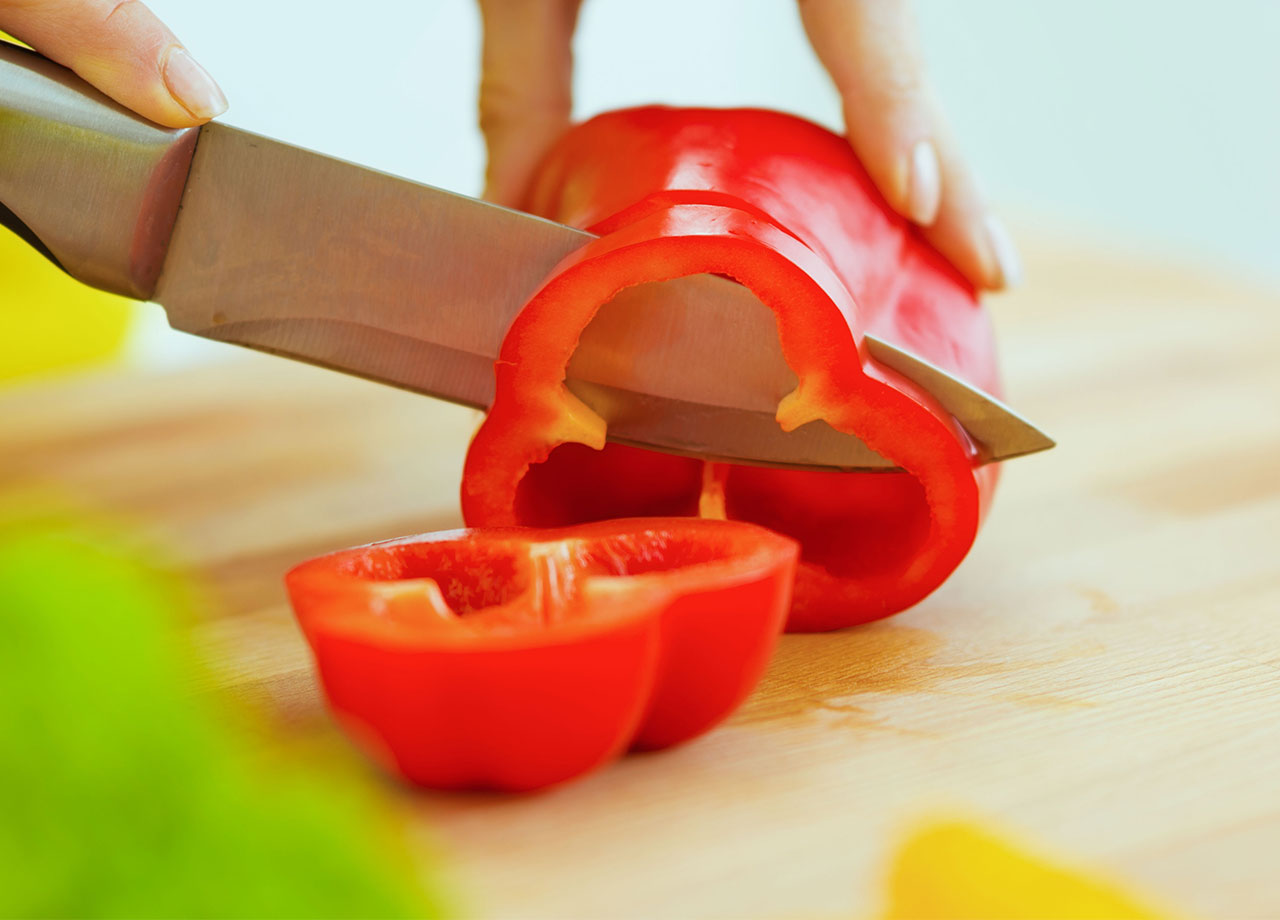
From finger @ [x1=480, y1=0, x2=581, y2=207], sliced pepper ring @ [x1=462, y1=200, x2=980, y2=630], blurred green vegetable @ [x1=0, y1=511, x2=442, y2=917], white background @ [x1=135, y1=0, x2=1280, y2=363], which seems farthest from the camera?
white background @ [x1=135, y1=0, x2=1280, y2=363]

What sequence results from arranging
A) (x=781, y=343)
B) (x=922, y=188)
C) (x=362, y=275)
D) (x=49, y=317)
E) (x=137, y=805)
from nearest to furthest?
1. (x=137, y=805)
2. (x=781, y=343)
3. (x=362, y=275)
4. (x=922, y=188)
5. (x=49, y=317)

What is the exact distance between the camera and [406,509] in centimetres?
175

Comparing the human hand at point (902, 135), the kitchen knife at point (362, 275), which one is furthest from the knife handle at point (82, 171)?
the human hand at point (902, 135)

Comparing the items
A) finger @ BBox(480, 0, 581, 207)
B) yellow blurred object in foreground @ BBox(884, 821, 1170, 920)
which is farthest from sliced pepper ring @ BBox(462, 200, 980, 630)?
finger @ BBox(480, 0, 581, 207)

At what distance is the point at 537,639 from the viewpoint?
0.99 meters

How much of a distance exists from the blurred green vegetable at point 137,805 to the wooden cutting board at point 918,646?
105 millimetres

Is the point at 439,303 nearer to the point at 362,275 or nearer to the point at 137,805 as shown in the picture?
the point at 362,275

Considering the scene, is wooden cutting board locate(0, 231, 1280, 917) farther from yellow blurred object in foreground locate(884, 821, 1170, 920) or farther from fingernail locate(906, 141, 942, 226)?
fingernail locate(906, 141, 942, 226)

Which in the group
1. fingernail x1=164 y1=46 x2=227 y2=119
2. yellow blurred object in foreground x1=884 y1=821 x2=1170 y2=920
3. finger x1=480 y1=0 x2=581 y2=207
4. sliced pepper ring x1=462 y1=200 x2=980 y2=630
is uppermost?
finger x1=480 y1=0 x2=581 y2=207

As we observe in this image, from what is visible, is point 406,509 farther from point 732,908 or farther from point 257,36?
Result: point 257,36

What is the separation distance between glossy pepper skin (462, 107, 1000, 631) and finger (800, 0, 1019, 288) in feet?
0.10

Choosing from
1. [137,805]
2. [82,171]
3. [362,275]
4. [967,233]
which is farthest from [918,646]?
[82,171]

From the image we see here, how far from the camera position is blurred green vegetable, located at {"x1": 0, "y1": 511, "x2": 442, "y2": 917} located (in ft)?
2.91

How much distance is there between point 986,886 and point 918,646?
1.23 ft
